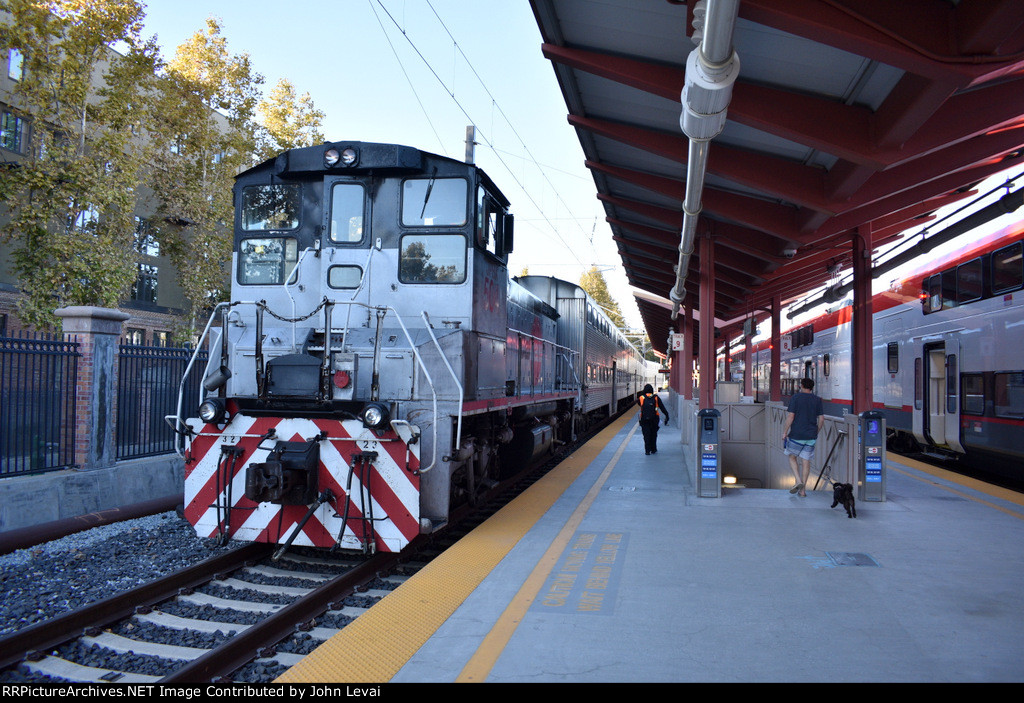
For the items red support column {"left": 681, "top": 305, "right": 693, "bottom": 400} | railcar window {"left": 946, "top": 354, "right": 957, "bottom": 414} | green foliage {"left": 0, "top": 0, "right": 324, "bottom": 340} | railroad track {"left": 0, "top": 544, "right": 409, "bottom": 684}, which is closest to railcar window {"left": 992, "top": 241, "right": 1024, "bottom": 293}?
railcar window {"left": 946, "top": 354, "right": 957, "bottom": 414}

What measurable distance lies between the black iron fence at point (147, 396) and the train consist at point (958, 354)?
1104 cm

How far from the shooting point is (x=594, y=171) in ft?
33.4

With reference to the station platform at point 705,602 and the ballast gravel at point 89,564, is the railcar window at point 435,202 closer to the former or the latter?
the station platform at point 705,602

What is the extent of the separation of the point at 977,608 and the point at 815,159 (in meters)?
5.05

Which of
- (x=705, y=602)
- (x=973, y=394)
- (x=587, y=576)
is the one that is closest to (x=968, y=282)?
(x=973, y=394)

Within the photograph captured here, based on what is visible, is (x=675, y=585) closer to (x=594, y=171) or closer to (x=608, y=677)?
(x=608, y=677)

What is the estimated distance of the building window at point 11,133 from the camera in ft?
60.7

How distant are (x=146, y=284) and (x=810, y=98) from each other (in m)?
26.0

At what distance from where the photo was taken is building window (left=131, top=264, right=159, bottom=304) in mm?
25609

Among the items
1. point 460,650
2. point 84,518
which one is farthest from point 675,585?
point 84,518

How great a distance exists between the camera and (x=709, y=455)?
8711 millimetres

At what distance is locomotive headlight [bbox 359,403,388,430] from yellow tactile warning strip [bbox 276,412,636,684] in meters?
1.21

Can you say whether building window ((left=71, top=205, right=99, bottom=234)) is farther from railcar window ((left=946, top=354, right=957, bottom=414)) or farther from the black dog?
railcar window ((left=946, top=354, right=957, bottom=414))

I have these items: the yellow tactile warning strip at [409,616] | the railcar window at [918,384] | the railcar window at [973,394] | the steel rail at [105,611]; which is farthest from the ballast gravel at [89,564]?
the railcar window at [918,384]
